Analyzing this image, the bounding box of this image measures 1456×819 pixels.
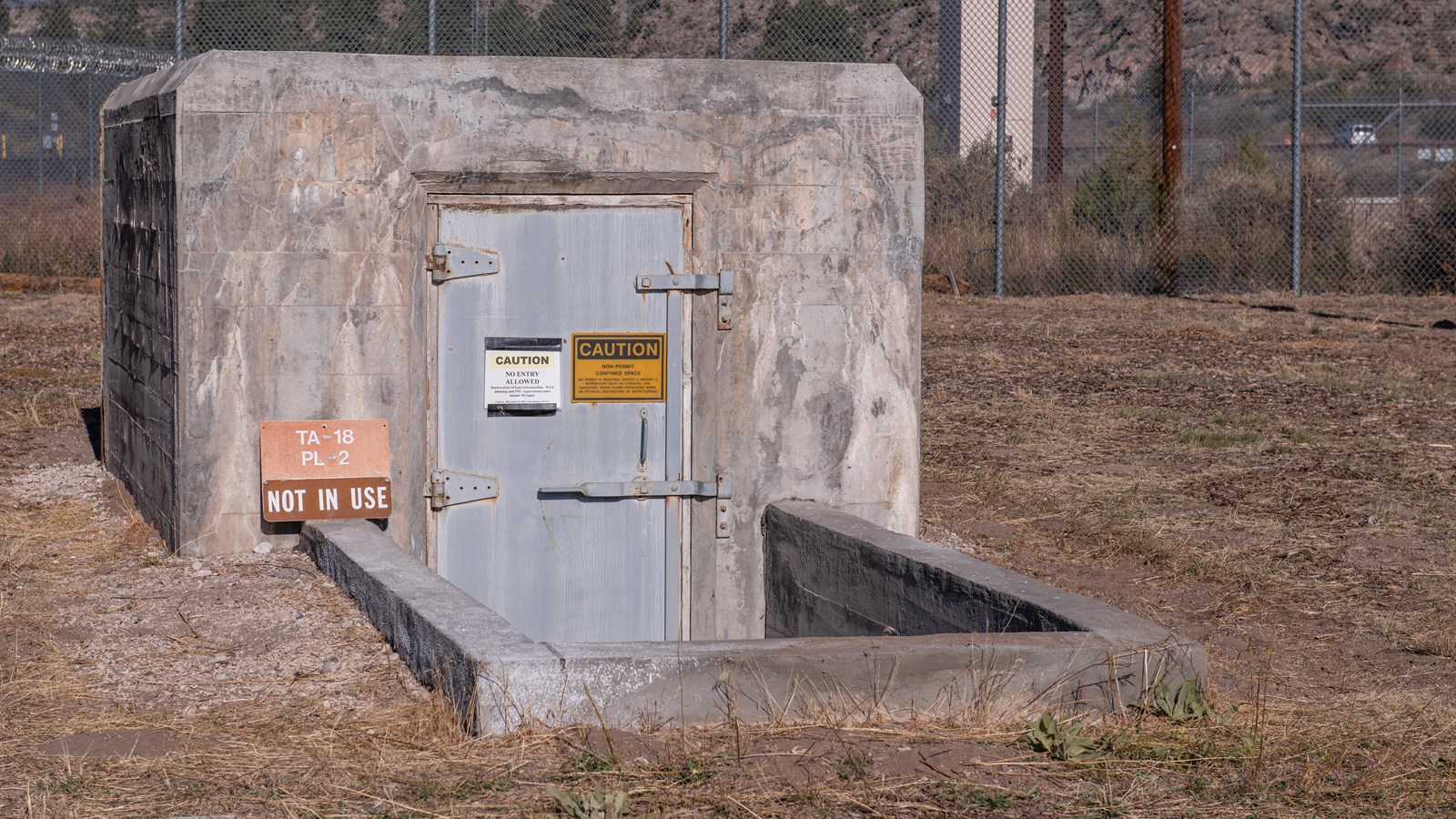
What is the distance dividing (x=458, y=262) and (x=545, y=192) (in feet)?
1.47

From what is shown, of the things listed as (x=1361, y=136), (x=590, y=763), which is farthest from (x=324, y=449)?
(x=1361, y=136)

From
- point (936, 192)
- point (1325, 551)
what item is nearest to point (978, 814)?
point (1325, 551)

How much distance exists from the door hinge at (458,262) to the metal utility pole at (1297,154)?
1220cm

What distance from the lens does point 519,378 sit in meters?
6.42

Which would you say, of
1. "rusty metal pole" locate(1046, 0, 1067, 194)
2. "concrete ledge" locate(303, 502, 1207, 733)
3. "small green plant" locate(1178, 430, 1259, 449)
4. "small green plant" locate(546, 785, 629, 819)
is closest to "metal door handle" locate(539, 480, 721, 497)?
"concrete ledge" locate(303, 502, 1207, 733)

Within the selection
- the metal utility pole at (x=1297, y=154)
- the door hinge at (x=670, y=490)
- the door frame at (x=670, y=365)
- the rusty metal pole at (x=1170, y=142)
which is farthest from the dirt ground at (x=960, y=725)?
the rusty metal pole at (x=1170, y=142)

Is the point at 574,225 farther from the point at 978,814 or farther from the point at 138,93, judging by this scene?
the point at 978,814

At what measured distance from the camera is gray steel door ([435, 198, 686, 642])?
20.9 ft

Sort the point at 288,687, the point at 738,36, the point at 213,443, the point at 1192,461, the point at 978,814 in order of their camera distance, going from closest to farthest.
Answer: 1. the point at 978,814
2. the point at 288,687
3. the point at 213,443
4. the point at 1192,461
5. the point at 738,36

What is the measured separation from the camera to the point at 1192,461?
9.59 metres

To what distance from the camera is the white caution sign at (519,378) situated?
6.40 metres

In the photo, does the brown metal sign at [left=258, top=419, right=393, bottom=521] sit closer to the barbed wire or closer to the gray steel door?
the gray steel door

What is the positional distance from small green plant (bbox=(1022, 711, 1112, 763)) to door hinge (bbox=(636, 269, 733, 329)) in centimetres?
273

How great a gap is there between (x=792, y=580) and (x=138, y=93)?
3521 mm
